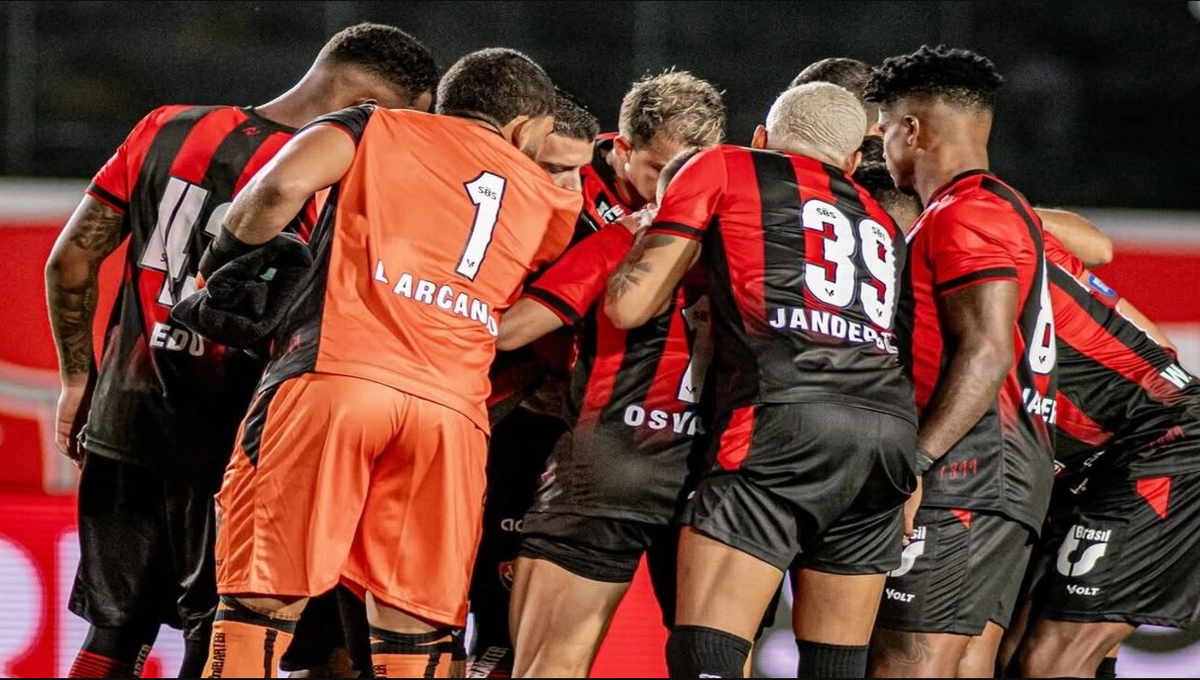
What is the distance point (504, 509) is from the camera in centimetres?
450

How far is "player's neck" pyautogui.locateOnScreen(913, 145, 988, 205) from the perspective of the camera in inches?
166

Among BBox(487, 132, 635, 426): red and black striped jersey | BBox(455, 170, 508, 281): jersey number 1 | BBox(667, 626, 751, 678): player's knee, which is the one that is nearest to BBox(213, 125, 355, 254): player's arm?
BBox(455, 170, 508, 281): jersey number 1

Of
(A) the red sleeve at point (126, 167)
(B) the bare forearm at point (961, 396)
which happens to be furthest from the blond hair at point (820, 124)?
(A) the red sleeve at point (126, 167)

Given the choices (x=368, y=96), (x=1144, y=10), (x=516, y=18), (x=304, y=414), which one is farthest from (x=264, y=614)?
(x=1144, y=10)

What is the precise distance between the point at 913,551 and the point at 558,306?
1.23 metres

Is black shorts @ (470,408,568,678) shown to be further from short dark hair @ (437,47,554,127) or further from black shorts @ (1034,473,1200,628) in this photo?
black shorts @ (1034,473,1200,628)

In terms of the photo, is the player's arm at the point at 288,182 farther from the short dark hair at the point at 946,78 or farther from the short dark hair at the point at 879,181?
the short dark hair at the point at 879,181

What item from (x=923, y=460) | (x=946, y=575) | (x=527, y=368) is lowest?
(x=946, y=575)

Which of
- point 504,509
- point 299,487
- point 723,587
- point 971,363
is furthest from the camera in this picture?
point 504,509

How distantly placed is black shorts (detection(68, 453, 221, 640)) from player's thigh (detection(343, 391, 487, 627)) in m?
0.75

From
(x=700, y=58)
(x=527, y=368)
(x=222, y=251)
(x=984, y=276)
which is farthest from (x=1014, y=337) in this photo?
(x=700, y=58)

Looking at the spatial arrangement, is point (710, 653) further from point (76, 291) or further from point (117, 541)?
point (76, 291)

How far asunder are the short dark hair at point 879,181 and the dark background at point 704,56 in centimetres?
255

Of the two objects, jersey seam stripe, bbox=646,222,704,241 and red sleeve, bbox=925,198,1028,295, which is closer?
jersey seam stripe, bbox=646,222,704,241
